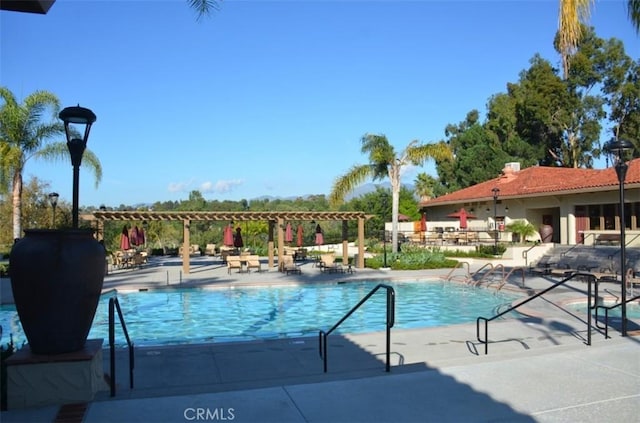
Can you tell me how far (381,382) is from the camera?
5691 mm

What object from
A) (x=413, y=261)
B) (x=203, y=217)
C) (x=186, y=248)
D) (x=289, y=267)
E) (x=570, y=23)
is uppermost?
(x=570, y=23)

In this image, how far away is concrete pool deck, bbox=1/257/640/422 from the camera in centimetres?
473

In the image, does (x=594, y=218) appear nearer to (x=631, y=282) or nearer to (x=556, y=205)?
(x=556, y=205)

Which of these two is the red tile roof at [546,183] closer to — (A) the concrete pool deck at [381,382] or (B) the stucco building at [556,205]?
(B) the stucco building at [556,205]

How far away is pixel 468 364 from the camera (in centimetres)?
645

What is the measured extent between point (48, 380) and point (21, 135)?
20717 millimetres

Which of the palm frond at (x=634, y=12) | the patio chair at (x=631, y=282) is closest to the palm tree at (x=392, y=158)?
the patio chair at (x=631, y=282)

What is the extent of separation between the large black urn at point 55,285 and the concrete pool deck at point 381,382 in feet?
2.33

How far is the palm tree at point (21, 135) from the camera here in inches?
859

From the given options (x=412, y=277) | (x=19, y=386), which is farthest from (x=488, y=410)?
(x=412, y=277)

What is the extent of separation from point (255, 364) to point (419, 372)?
2.75m

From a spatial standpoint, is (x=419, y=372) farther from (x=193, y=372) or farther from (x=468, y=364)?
(x=193, y=372)

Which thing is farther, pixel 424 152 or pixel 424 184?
pixel 424 184

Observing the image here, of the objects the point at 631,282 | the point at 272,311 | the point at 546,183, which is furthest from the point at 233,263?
the point at 546,183
